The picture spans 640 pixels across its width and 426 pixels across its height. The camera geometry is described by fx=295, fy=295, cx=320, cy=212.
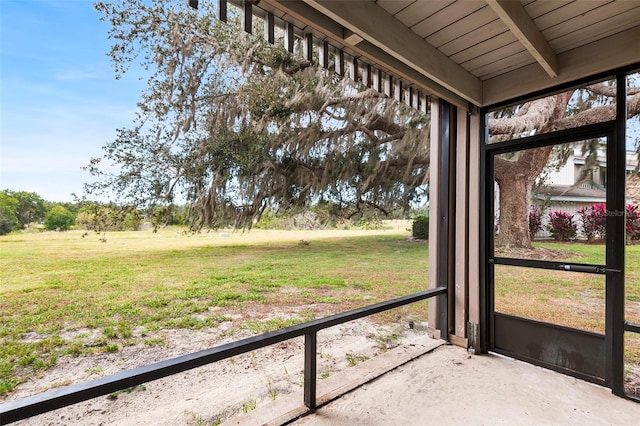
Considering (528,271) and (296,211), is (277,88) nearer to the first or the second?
(296,211)

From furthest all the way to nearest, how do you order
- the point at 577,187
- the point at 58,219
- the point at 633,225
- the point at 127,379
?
the point at 58,219 → the point at 577,187 → the point at 633,225 → the point at 127,379

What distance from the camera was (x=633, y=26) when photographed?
5.51 ft

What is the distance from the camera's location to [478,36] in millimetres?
1765

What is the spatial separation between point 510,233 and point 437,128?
1.09 m

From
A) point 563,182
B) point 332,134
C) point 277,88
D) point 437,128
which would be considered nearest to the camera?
point 563,182

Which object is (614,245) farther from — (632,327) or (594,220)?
(632,327)

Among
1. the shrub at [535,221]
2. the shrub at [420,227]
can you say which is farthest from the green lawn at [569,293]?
the shrub at [420,227]

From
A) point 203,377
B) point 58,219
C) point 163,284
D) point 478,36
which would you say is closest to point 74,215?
point 58,219

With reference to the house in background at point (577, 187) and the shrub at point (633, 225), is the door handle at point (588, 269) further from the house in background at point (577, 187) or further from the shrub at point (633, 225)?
the shrub at point (633, 225)

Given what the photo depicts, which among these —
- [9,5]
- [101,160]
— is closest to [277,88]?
[101,160]

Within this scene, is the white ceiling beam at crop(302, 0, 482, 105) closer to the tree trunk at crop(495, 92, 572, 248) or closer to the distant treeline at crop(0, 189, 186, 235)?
the tree trunk at crop(495, 92, 572, 248)

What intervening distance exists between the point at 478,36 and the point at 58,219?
5922 millimetres

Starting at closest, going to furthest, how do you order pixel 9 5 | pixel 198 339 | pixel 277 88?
pixel 9 5 → pixel 198 339 → pixel 277 88

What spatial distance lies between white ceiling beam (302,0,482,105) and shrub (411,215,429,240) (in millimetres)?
5507
